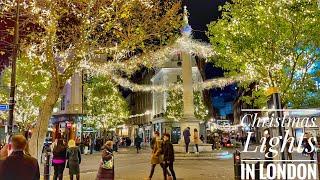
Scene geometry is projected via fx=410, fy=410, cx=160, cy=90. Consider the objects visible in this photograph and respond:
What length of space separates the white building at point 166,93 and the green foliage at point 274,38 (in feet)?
138

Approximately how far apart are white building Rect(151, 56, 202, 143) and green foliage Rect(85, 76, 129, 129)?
10.6 m

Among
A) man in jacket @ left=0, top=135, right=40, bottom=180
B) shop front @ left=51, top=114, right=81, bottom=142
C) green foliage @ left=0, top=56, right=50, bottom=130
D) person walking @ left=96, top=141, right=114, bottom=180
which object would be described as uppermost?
green foliage @ left=0, top=56, right=50, bottom=130

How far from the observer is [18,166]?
5.77 meters

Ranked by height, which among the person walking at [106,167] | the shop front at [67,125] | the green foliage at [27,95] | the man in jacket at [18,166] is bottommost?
the person walking at [106,167]

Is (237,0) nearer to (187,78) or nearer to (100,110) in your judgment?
(187,78)

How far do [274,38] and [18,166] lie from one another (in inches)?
548

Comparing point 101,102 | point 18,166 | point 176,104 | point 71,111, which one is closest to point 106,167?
point 18,166

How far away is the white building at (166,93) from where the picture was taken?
63.6 metres

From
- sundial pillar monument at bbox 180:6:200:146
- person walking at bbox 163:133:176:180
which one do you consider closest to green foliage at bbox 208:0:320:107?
person walking at bbox 163:133:176:180

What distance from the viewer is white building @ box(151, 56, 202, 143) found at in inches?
2504

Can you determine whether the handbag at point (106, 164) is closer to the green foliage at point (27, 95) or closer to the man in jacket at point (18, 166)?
the man in jacket at point (18, 166)

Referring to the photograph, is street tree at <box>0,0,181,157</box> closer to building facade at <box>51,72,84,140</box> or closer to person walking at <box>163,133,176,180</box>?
person walking at <box>163,133,176,180</box>

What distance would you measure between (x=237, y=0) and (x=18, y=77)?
22.0 meters

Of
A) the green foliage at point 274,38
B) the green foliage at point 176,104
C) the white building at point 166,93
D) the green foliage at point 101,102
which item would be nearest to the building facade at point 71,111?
the green foliage at point 101,102
